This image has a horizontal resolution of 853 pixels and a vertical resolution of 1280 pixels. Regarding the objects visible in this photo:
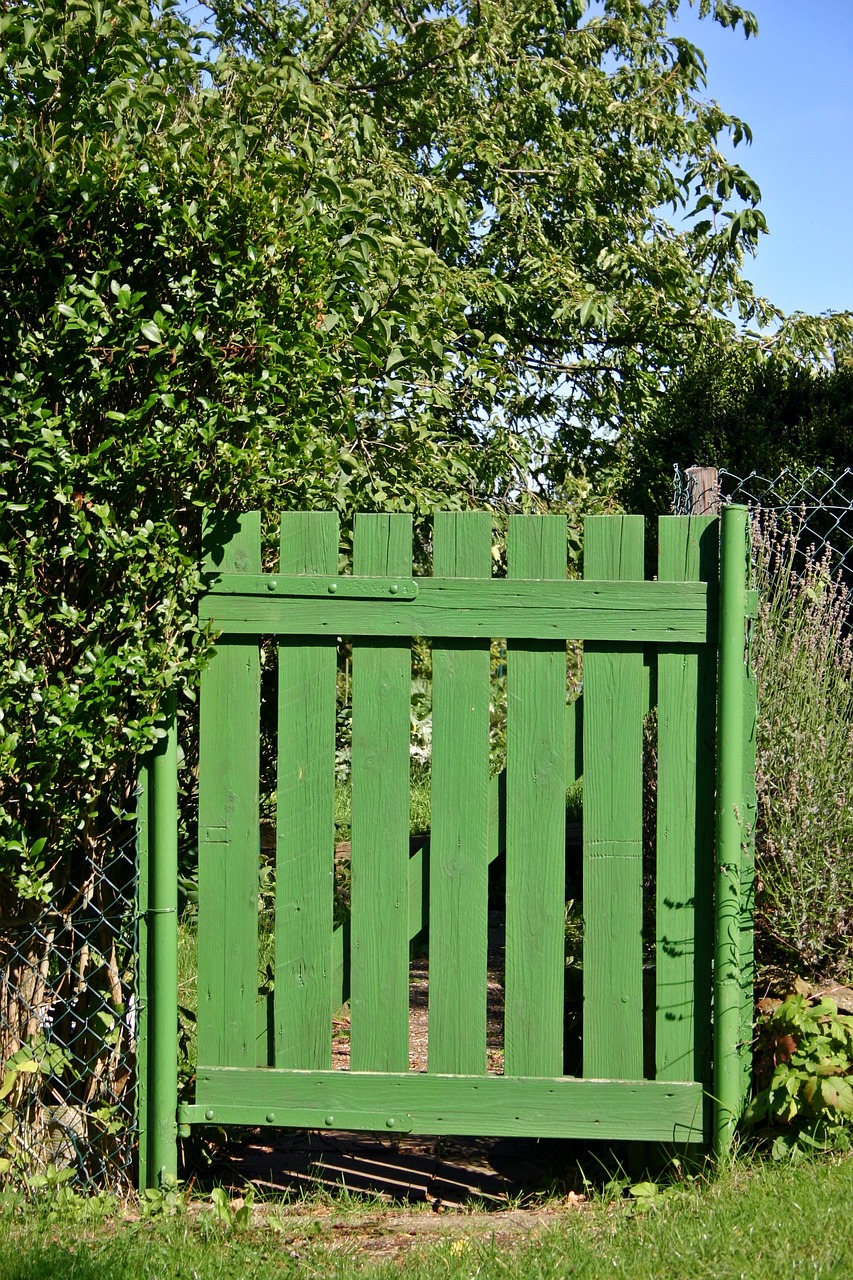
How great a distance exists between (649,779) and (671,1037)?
1444 mm

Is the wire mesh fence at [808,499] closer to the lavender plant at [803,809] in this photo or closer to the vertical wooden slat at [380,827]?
the lavender plant at [803,809]

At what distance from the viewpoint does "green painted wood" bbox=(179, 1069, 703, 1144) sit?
2920mm

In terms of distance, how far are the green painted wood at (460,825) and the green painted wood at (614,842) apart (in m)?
0.28

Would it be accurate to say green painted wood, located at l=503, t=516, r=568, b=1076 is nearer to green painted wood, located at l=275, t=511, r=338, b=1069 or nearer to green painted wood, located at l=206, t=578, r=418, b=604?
green painted wood, located at l=206, t=578, r=418, b=604

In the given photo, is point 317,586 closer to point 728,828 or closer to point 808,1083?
point 728,828

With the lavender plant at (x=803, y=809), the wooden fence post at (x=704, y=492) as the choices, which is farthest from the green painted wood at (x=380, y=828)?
the wooden fence post at (x=704, y=492)

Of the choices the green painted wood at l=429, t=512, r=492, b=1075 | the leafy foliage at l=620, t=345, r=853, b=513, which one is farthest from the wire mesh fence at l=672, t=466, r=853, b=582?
the green painted wood at l=429, t=512, r=492, b=1075

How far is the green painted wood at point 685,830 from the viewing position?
9.62 feet

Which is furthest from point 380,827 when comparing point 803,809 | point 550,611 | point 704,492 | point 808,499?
point 808,499

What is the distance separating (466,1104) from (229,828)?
0.96 m

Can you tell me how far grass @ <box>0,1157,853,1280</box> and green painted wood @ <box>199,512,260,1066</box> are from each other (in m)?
0.45

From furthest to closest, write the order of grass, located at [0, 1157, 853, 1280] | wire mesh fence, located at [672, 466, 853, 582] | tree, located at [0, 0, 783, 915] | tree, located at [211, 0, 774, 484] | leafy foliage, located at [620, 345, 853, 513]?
1. tree, located at [211, 0, 774, 484]
2. leafy foliage, located at [620, 345, 853, 513]
3. wire mesh fence, located at [672, 466, 853, 582]
4. tree, located at [0, 0, 783, 915]
5. grass, located at [0, 1157, 853, 1280]

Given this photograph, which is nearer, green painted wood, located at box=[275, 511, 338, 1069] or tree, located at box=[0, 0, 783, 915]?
tree, located at box=[0, 0, 783, 915]

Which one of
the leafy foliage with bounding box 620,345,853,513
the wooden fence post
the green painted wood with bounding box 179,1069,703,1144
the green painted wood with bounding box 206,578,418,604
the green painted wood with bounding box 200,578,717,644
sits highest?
the leafy foliage with bounding box 620,345,853,513
